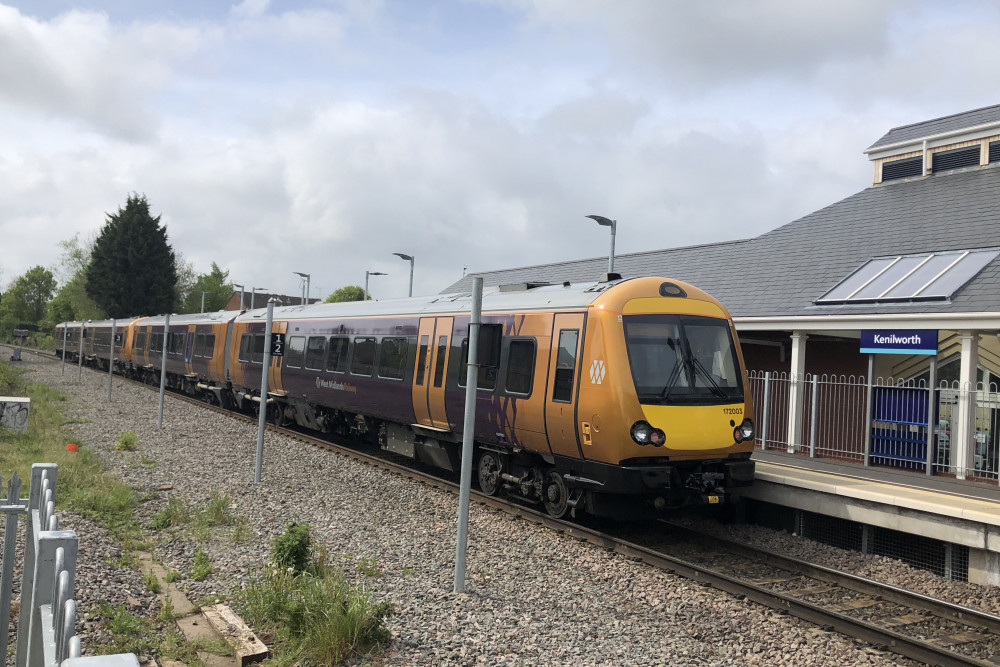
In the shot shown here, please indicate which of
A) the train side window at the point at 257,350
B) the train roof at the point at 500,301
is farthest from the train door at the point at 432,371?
the train side window at the point at 257,350

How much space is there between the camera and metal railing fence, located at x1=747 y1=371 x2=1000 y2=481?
12156 millimetres

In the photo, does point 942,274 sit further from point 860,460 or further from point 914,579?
point 914,579

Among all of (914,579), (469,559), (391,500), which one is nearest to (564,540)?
(469,559)

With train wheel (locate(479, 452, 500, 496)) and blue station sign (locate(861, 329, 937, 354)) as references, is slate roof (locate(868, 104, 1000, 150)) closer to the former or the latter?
blue station sign (locate(861, 329, 937, 354))

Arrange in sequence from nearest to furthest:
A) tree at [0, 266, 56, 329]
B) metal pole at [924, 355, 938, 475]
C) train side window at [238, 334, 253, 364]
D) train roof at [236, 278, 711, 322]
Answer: train roof at [236, 278, 711, 322]
metal pole at [924, 355, 938, 475]
train side window at [238, 334, 253, 364]
tree at [0, 266, 56, 329]

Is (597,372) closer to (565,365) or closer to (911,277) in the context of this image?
(565,365)

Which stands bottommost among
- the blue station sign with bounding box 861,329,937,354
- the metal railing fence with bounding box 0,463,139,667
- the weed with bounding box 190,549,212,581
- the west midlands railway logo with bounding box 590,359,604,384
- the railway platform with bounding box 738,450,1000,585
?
the weed with bounding box 190,549,212,581

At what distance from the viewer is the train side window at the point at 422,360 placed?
492 inches

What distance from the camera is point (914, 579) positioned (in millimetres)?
8266

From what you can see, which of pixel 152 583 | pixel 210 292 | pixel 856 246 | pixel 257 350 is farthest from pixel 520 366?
pixel 210 292

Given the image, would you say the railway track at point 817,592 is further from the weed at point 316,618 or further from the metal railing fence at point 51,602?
the metal railing fence at point 51,602

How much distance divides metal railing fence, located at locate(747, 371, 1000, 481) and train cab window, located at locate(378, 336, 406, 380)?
21.2 ft

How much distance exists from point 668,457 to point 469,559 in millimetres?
2536

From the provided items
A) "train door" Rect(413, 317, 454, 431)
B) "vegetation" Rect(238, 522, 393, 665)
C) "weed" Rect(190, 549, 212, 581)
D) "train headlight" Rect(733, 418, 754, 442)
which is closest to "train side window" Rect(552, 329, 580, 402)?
Answer: "train headlight" Rect(733, 418, 754, 442)
